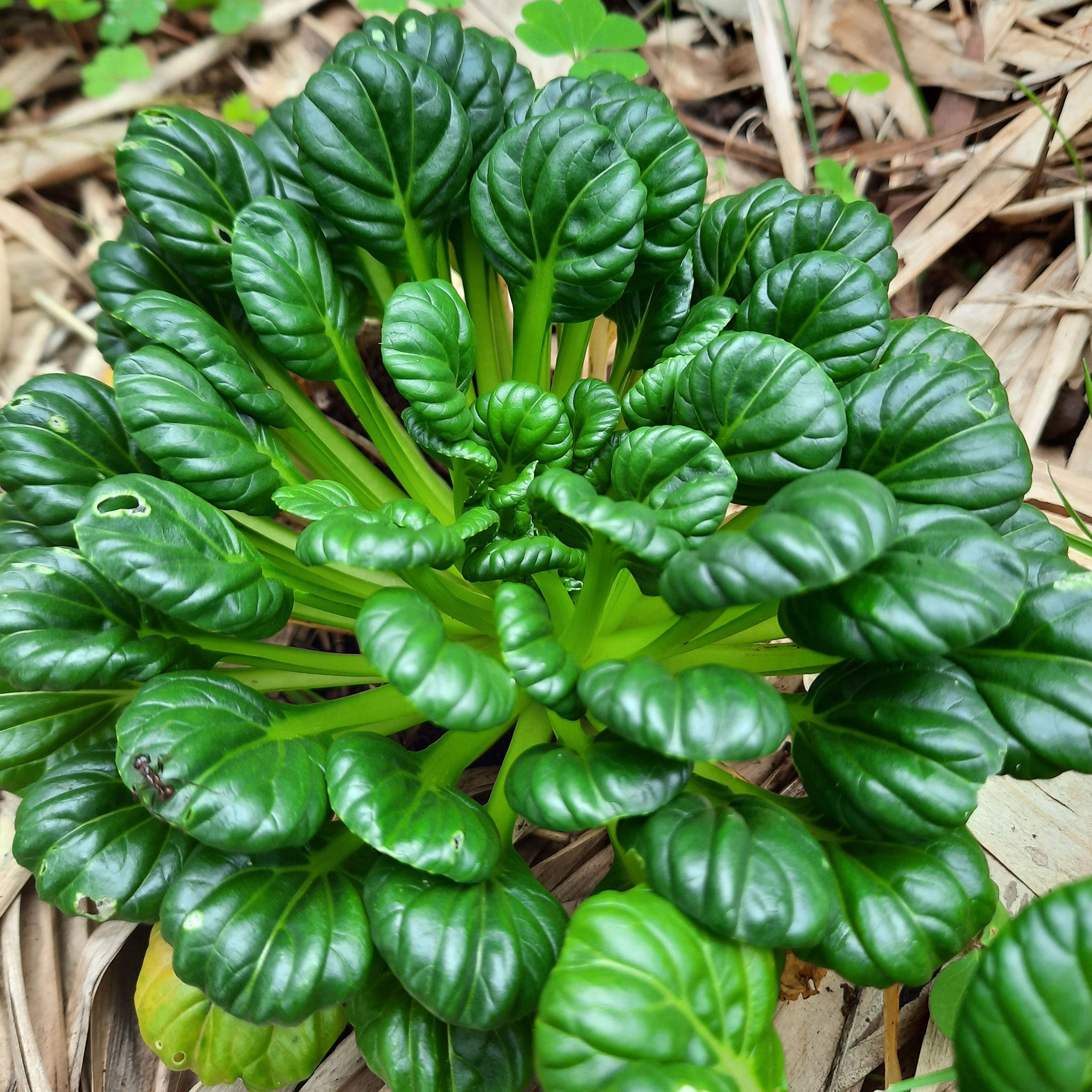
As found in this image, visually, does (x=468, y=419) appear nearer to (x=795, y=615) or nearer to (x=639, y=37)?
(x=795, y=615)

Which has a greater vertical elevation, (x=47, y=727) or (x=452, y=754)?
(x=47, y=727)

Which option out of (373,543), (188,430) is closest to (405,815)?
(373,543)

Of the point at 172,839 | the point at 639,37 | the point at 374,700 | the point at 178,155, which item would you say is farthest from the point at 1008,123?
the point at 172,839

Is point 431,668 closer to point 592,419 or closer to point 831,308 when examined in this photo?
point 592,419

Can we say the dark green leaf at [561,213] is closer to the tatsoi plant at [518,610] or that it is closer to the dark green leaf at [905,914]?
the tatsoi plant at [518,610]

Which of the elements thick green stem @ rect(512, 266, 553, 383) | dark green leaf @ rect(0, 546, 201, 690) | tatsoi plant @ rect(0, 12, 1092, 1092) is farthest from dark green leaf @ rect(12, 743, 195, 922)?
thick green stem @ rect(512, 266, 553, 383)

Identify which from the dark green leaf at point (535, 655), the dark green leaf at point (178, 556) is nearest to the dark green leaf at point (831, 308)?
the dark green leaf at point (535, 655)
